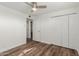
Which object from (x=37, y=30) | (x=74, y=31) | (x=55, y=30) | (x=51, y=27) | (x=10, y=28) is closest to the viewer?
(x=74, y=31)

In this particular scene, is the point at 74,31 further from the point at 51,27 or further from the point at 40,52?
the point at 40,52

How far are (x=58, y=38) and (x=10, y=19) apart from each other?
2914 mm

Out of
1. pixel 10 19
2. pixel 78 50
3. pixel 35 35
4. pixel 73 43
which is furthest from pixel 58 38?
pixel 10 19

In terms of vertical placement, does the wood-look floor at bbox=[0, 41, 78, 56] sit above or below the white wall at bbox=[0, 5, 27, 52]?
below

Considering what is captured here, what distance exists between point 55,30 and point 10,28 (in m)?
2.63

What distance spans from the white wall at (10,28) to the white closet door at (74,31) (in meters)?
2.96

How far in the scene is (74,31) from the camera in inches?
134

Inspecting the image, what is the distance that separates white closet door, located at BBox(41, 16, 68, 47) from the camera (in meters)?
3.82

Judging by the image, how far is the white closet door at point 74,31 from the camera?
3.31 m

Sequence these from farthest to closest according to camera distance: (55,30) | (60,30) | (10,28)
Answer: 1. (55,30)
2. (60,30)
3. (10,28)

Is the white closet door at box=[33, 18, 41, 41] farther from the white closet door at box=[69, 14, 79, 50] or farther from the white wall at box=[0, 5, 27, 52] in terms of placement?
the white closet door at box=[69, 14, 79, 50]

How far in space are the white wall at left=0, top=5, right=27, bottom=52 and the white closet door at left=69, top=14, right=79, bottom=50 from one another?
2964 mm

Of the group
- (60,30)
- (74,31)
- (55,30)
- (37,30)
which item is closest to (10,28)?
(37,30)

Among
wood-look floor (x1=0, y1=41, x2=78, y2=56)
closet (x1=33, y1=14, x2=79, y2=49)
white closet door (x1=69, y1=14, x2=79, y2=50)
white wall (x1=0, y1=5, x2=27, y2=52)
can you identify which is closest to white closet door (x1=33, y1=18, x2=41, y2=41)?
closet (x1=33, y1=14, x2=79, y2=49)
